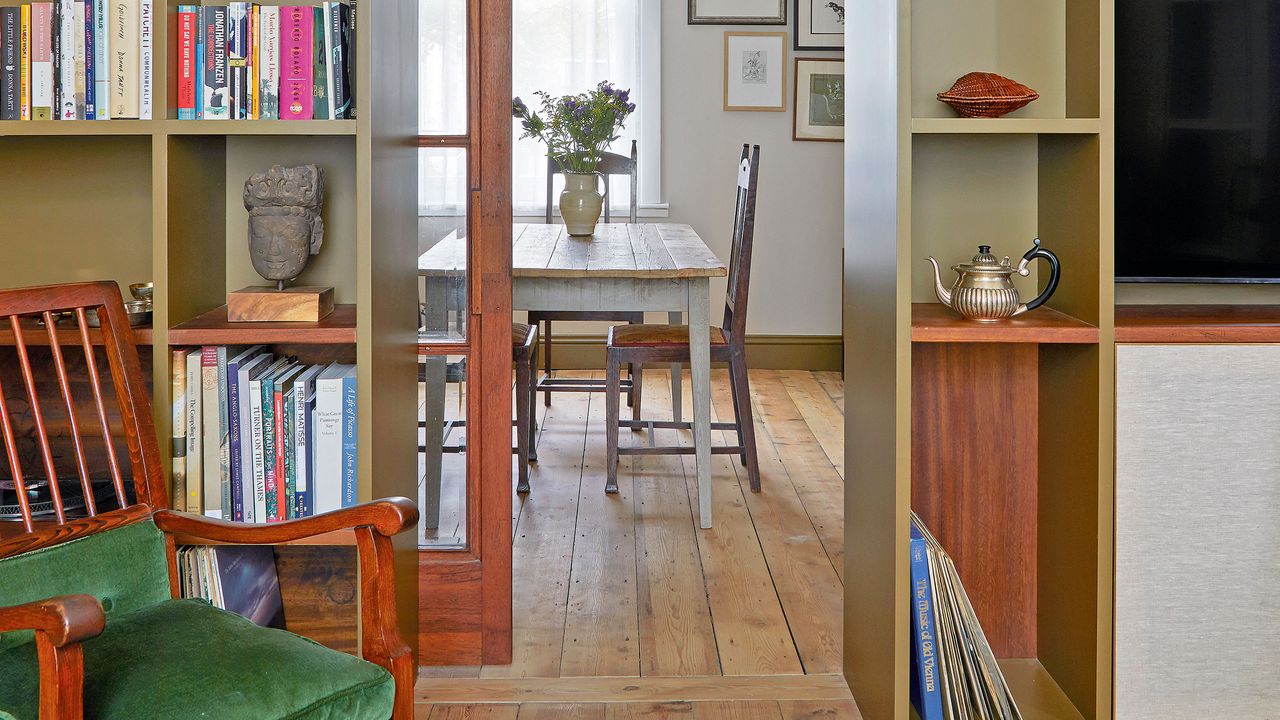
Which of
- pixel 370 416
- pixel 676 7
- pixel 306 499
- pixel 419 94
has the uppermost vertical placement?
pixel 676 7

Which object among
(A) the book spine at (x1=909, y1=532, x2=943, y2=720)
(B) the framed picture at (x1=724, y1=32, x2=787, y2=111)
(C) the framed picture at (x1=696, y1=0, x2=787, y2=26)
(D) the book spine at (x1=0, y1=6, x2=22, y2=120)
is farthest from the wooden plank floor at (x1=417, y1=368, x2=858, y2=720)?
(C) the framed picture at (x1=696, y1=0, x2=787, y2=26)

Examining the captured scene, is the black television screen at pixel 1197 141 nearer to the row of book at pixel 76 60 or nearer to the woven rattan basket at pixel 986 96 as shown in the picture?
the woven rattan basket at pixel 986 96

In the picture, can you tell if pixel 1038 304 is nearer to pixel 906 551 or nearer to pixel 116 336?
pixel 906 551

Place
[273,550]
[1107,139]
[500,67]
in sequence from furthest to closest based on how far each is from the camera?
[500,67]
[273,550]
[1107,139]

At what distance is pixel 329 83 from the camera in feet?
6.22

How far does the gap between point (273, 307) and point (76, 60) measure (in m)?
0.51

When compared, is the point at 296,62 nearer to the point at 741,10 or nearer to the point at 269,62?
the point at 269,62

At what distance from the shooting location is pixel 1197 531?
6.28 ft

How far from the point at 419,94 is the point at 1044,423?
1431 millimetres

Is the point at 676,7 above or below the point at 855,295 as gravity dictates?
above

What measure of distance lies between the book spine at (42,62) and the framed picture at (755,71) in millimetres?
4440

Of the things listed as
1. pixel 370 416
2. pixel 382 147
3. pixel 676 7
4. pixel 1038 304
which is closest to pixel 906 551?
pixel 1038 304

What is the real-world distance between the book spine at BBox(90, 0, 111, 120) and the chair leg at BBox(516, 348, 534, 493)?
1.90m

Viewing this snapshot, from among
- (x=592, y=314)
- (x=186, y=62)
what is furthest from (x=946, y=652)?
(x=592, y=314)
